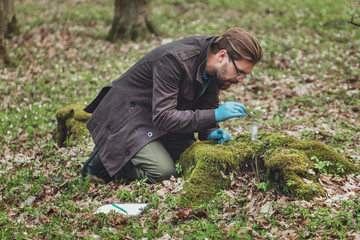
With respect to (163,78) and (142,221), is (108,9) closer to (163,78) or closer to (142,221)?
(163,78)

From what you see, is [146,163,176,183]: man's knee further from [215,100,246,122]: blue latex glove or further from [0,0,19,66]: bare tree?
[0,0,19,66]: bare tree

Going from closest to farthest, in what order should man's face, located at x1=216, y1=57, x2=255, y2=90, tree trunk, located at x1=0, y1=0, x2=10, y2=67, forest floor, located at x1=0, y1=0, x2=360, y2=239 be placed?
forest floor, located at x1=0, y1=0, x2=360, y2=239 → man's face, located at x1=216, y1=57, x2=255, y2=90 → tree trunk, located at x1=0, y1=0, x2=10, y2=67

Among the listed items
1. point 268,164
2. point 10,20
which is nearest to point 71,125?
point 268,164

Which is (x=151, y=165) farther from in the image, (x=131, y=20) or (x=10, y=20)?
(x=10, y=20)

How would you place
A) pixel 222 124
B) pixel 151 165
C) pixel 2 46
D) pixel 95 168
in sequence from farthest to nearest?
pixel 2 46 → pixel 222 124 → pixel 95 168 → pixel 151 165

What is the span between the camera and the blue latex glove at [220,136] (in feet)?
14.8

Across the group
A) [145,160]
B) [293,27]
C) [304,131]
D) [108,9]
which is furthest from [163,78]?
[108,9]

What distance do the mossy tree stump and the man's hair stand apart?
0.98 meters

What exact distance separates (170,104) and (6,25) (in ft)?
28.8

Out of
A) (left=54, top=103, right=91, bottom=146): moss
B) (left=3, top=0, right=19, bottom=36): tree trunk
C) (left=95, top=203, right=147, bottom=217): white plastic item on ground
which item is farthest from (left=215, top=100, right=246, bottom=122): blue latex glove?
(left=3, top=0, right=19, bottom=36): tree trunk

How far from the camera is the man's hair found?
3.94 metres

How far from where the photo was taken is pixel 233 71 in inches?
162

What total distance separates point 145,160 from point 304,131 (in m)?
2.74

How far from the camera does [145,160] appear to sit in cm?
438
